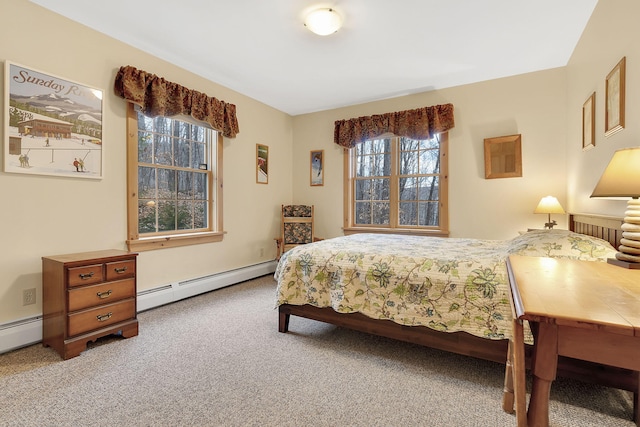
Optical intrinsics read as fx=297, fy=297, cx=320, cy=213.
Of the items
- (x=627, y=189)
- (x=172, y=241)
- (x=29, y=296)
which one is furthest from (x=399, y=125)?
(x=29, y=296)

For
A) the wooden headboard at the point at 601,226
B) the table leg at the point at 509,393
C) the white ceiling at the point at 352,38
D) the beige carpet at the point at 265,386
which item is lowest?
the beige carpet at the point at 265,386

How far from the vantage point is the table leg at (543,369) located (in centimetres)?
82

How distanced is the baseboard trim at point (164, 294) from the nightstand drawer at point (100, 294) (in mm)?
532

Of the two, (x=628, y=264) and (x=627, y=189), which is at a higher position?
(x=627, y=189)

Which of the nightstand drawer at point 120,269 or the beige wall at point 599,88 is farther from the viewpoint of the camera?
the nightstand drawer at point 120,269

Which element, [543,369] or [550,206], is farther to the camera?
[550,206]

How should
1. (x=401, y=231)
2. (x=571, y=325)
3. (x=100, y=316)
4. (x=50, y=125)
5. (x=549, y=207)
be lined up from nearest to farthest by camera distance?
1. (x=571, y=325)
2. (x=100, y=316)
3. (x=50, y=125)
4. (x=549, y=207)
5. (x=401, y=231)

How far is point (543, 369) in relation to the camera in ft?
2.78

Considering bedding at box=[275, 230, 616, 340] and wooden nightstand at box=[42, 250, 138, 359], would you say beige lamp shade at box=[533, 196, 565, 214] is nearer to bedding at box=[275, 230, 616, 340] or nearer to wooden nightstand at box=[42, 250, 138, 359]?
bedding at box=[275, 230, 616, 340]

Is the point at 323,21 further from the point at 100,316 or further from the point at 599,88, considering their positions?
the point at 100,316

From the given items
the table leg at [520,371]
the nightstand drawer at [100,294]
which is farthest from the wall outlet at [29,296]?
the table leg at [520,371]

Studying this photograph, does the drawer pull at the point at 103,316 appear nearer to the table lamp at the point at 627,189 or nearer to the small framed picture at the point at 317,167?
the table lamp at the point at 627,189

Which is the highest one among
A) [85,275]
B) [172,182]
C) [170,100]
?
[170,100]

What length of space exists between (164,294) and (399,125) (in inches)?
142
